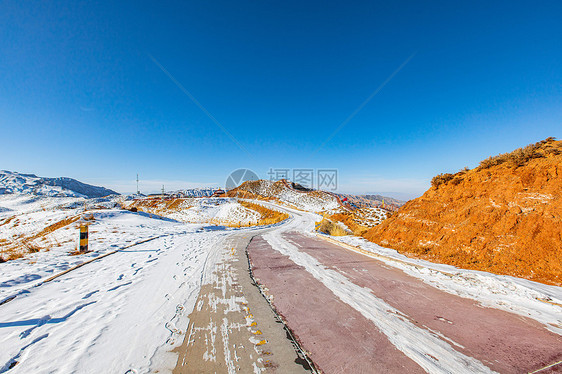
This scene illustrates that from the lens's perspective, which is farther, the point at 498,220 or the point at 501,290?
the point at 498,220

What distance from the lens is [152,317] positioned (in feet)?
11.6

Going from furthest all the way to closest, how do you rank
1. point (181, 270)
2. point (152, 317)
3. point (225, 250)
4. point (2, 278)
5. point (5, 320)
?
point (225, 250), point (181, 270), point (2, 278), point (152, 317), point (5, 320)

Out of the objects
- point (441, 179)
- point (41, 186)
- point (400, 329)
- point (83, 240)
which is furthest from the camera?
point (41, 186)

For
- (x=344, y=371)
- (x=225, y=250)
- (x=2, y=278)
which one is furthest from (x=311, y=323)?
(x=2, y=278)

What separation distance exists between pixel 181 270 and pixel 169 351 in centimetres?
367

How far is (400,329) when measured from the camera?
315cm

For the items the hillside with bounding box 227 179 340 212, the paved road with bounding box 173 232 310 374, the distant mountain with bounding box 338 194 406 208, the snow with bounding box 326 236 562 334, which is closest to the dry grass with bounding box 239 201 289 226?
the hillside with bounding box 227 179 340 212

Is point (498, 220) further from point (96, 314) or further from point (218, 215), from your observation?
point (218, 215)

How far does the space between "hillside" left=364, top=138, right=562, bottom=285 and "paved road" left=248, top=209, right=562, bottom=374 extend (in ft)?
8.54

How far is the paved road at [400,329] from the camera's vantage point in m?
2.47

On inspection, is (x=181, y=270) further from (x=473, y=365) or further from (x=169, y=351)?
(x=473, y=365)

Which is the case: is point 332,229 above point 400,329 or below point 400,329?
below

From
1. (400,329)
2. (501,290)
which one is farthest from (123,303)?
(501,290)

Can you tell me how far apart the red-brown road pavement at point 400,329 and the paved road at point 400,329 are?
1cm
